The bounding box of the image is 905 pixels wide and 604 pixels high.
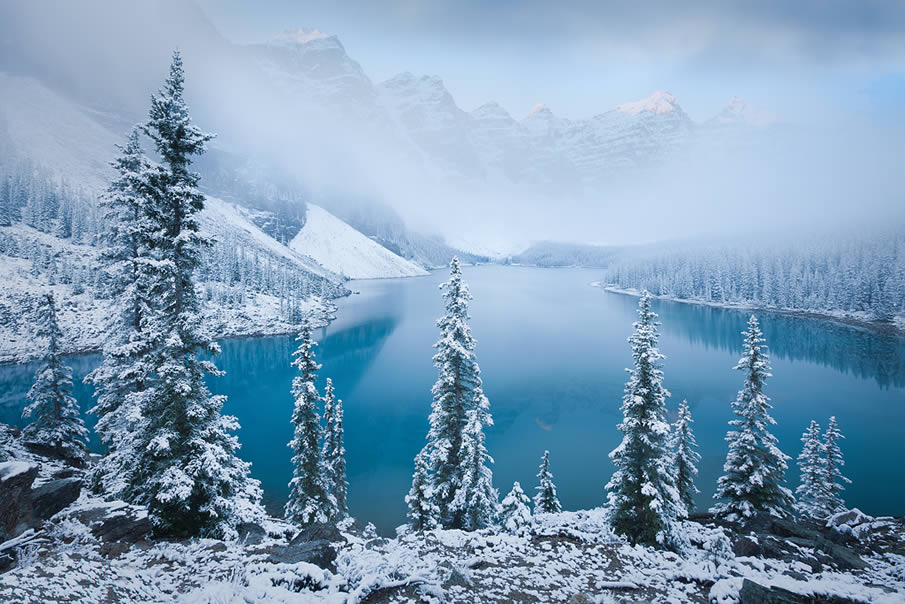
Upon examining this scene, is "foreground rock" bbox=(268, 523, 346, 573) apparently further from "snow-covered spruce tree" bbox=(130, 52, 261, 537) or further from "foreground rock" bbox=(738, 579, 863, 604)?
"foreground rock" bbox=(738, 579, 863, 604)

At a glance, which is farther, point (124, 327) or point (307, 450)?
point (307, 450)

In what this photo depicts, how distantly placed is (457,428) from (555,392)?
129ft

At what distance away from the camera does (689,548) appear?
46.7 feet

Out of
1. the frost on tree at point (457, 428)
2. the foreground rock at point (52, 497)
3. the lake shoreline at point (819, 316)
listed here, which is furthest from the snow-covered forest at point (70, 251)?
the lake shoreline at point (819, 316)

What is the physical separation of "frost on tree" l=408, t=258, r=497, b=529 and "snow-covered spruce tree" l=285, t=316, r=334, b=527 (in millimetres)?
6551

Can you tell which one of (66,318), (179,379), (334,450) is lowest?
(334,450)

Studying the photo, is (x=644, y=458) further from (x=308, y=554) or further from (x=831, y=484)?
(x=831, y=484)

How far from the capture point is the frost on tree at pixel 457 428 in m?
19.1

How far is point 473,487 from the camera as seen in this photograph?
1886 cm

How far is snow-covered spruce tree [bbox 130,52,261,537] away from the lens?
1230cm

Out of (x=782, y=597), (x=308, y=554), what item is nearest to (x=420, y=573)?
(x=308, y=554)

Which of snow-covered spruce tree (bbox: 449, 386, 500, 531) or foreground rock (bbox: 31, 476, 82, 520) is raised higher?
foreground rock (bbox: 31, 476, 82, 520)

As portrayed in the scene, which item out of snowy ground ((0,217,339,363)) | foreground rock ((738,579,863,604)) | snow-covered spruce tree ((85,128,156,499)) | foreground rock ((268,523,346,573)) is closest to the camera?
foreground rock ((738,579,863,604))

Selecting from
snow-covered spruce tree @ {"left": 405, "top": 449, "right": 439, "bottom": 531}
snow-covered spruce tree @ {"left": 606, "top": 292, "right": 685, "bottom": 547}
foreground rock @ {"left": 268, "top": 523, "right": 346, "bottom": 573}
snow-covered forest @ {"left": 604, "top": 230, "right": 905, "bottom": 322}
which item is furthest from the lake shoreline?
foreground rock @ {"left": 268, "top": 523, "right": 346, "bottom": 573}
